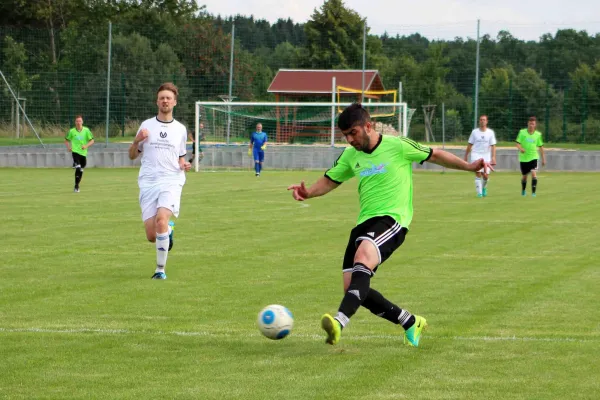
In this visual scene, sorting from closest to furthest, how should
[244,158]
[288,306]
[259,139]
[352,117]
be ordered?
[352,117] → [288,306] → [259,139] → [244,158]

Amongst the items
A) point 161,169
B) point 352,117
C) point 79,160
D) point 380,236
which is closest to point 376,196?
point 380,236

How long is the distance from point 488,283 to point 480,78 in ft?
106

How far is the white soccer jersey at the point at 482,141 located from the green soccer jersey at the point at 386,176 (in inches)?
767

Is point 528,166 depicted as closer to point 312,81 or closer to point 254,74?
point 254,74

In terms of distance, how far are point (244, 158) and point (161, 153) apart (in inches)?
1199

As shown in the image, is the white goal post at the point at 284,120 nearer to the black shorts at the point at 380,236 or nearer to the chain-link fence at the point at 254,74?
the chain-link fence at the point at 254,74

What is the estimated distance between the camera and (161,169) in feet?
38.0

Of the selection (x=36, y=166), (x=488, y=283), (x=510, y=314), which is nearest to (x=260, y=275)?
(x=488, y=283)

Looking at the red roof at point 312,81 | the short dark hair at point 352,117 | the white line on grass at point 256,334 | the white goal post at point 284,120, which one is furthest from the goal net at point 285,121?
the short dark hair at point 352,117

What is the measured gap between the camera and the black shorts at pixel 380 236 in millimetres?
7344

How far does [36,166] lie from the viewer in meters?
41.3

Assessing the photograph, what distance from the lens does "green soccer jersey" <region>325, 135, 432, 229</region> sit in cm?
757

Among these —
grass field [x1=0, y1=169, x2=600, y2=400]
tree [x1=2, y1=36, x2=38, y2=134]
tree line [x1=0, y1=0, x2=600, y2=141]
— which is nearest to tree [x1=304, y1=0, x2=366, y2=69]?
tree line [x1=0, y1=0, x2=600, y2=141]

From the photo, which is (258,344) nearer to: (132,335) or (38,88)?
(132,335)
